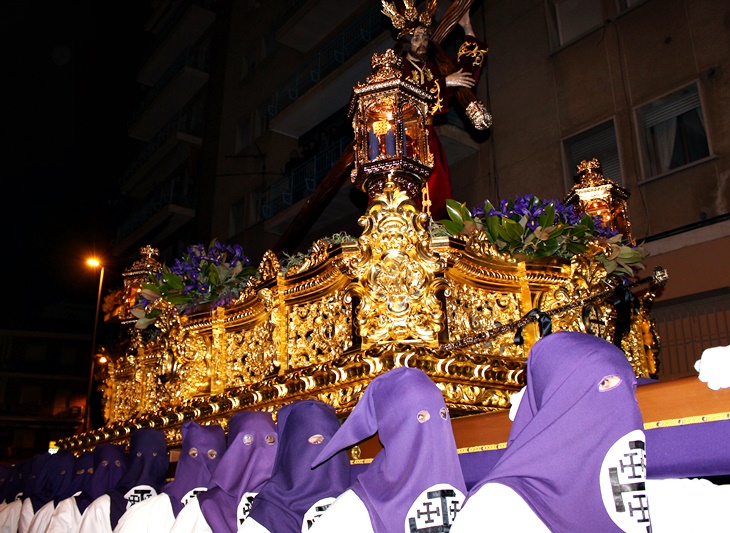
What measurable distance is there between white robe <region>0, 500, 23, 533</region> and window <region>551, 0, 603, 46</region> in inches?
407

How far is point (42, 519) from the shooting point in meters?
6.71

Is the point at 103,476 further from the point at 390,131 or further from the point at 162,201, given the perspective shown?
the point at 162,201

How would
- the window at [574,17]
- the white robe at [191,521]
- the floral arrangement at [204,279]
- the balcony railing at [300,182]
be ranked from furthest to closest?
the balcony railing at [300,182], the window at [574,17], the floral arrangement at [204,279], the white robe at [191,521]

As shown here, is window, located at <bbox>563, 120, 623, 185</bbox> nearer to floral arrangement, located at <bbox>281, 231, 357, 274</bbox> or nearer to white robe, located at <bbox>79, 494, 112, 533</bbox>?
floral arrangement, located at <bbox>281, 231, 357, 274</bbox>

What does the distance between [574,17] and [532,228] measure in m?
7.68

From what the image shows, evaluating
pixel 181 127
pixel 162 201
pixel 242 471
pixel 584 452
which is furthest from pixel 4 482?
pixel 181 127

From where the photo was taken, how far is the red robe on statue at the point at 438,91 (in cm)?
653

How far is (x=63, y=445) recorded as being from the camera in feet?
30.5

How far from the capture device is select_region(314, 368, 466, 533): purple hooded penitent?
3.43 meters

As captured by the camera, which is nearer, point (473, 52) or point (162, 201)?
point (473, 52)

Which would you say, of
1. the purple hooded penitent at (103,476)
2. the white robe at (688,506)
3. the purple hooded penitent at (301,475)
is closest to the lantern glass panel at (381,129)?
the purple hooded penitent at (301,475)

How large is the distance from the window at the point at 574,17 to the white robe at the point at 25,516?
10.2 m

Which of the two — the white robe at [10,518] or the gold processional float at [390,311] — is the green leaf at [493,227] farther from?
the white robe at [10,518]

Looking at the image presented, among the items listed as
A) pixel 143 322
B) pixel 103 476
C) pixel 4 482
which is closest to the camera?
pixel 103 476
